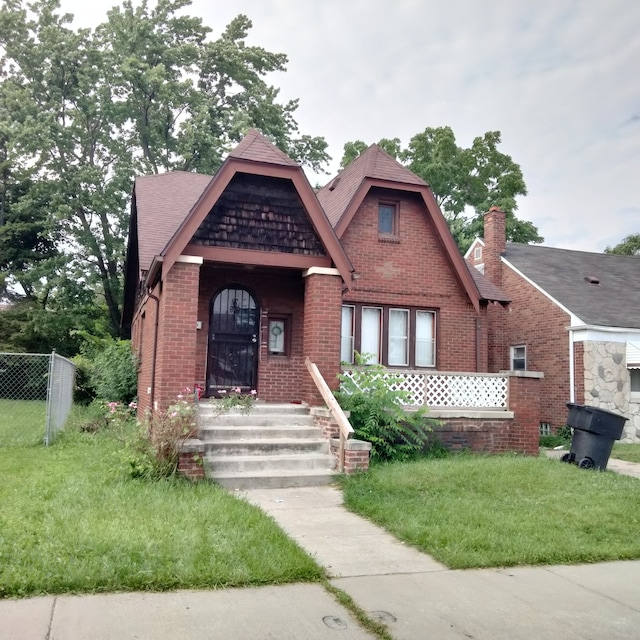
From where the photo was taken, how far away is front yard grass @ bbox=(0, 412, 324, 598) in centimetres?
466

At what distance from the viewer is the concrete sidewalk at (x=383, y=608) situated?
398 centimetres

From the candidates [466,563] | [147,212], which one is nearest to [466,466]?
[466,563]

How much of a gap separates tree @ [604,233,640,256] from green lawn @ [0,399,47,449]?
40479mm

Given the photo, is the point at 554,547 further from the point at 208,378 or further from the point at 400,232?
the point at 400,232

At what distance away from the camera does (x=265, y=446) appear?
31.3 ft

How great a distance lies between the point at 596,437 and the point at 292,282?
21.4 feet

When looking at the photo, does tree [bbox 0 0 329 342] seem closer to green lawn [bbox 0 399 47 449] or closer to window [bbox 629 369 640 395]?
green lawn [bbox 0 399 47 449]

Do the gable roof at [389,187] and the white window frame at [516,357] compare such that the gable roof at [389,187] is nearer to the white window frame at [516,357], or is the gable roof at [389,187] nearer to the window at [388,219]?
the window at [388,219]

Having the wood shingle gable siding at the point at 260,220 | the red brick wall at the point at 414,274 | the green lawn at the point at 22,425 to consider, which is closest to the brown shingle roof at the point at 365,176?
the red brick wall at the point at 414,274

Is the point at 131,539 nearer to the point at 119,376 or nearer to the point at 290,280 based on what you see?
the point at 290,280

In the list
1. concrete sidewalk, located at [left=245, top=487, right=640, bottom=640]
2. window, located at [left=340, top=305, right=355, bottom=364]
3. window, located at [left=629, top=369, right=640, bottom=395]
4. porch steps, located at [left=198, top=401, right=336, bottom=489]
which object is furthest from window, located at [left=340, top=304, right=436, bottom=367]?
concrete sidewalk, located at [left=245, top=487, right=640, bottom=640]

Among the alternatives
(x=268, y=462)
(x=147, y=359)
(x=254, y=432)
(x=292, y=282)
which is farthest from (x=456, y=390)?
(x=147, y=359)

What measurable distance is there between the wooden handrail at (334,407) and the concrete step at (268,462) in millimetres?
316

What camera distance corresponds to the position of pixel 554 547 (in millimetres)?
5988
